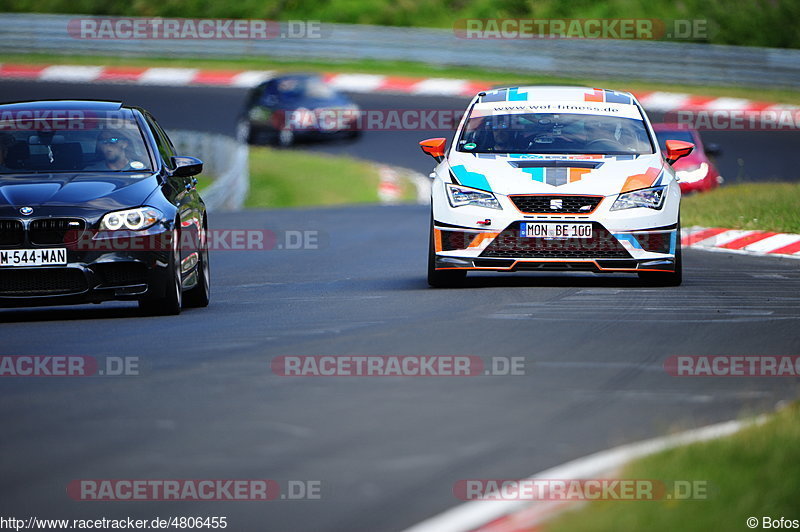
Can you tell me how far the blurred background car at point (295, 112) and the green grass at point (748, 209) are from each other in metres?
13.5

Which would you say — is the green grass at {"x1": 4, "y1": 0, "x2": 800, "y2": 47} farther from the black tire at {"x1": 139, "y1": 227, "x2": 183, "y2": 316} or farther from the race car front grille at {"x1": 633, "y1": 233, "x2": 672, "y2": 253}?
the black tire at {"x1": 139, "y1": 227, "x2": 183, "y2": 316}

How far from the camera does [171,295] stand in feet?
37.1

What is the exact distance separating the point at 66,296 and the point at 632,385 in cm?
469

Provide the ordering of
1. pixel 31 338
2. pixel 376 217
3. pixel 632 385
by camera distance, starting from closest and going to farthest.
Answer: pixel 632 385, pixel 31 338, pixel 376 217

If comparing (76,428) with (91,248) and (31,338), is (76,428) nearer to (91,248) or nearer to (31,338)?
(31,338)

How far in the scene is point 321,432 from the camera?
670 centimetres

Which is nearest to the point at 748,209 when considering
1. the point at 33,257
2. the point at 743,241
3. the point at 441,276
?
the point at 743,241

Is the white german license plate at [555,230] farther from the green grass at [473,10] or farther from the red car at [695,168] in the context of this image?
the green grass at [473,10]

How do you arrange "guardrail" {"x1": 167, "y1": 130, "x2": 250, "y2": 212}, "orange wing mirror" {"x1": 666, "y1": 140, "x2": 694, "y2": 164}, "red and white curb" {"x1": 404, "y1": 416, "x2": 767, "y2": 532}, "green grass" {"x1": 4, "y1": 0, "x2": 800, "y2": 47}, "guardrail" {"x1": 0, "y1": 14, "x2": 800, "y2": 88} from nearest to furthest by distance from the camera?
"red and white curb" {"x1": 404, "y1": 416, "x2": 767, "y2": 532}, "orange wing mirror" {"x1": 666, "y1": 140, "x2": 694, "y2": 164}, "guardrail" {"x1": 167, "y1": 130, "x2": 250, "y2": 212}, "guardrail" {"x1": 0, "y1": 14, "x2": 800, "y2": 88}, "green grass" {"x1": 4, "y1": 0, "x2": 800, "y2": 47}

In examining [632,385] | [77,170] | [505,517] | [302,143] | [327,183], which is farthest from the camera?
[302,143]

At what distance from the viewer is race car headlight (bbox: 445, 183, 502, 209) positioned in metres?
12.7

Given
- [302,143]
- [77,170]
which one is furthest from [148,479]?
[302,143]

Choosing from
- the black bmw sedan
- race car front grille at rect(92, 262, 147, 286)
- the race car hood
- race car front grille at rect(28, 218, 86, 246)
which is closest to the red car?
the race car hood

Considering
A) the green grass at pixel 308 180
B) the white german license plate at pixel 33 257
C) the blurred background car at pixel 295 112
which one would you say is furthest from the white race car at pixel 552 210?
the blurred background car at pixel 295 112
